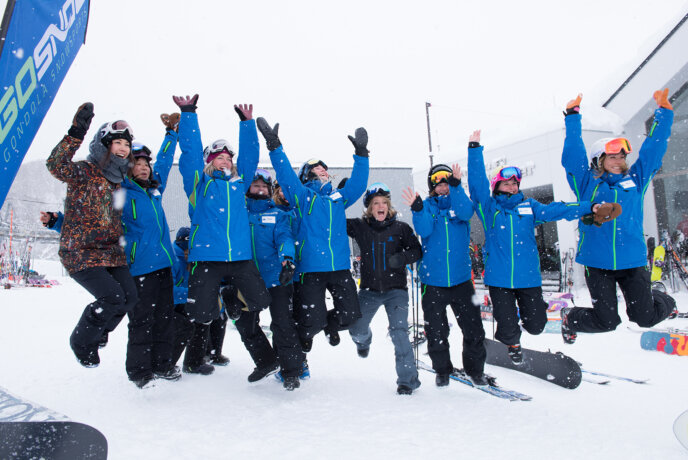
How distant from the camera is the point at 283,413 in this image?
134 inches

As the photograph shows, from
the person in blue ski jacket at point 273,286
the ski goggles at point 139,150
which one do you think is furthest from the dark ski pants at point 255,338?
the ski goggles at point 139,150

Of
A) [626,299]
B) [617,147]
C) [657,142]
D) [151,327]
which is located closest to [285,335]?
[151,327]

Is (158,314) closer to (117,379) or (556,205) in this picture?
(117,379)

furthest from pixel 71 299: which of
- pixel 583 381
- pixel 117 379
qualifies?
pixel 583 381

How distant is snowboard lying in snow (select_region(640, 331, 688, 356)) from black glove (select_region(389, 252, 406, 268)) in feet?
13.0

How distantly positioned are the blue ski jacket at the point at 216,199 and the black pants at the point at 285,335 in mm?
508

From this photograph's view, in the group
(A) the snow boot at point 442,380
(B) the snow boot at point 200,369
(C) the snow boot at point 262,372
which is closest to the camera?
(A) the snow boot at point 442,380

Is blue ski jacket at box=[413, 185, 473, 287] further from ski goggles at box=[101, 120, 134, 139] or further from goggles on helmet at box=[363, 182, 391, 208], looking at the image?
ski goggles at box=[101, 120, 134, 139]

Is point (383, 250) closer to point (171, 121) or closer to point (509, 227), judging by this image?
point (509, 227)

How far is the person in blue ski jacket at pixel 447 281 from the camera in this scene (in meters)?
4.12

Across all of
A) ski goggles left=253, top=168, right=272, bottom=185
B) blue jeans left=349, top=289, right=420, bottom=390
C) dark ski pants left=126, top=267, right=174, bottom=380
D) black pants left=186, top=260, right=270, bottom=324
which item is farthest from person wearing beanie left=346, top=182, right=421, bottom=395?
dark ski pants left=126, top=267, right=174, bottom=380

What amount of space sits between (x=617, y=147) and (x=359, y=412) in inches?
131

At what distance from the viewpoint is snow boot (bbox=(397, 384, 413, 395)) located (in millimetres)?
3936

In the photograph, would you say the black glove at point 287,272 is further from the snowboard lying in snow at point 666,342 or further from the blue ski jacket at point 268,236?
the snowboard lying in snow at point 666,342
